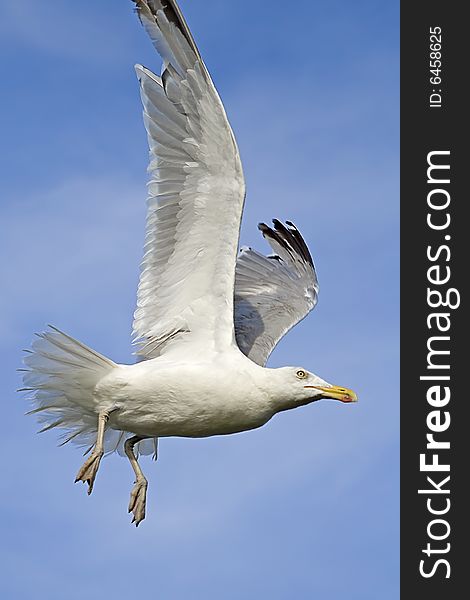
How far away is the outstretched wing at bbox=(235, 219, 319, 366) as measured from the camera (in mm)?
16828

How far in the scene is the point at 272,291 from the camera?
1836 cm

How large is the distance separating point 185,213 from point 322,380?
6.49ft

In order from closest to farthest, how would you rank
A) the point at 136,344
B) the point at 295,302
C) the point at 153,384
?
the point at 153,384 < the point at 136,344 < the point at 295,302

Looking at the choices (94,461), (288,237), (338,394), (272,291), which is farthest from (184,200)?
(288,237)

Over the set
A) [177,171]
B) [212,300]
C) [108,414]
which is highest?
→ [177,171]

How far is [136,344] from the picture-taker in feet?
50.1

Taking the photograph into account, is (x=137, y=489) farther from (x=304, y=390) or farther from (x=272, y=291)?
(x=272, y=291)

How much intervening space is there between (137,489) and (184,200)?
2678mm

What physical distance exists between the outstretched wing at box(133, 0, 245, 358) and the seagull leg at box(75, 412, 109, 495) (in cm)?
104

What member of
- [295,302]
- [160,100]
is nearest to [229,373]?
[160,100]

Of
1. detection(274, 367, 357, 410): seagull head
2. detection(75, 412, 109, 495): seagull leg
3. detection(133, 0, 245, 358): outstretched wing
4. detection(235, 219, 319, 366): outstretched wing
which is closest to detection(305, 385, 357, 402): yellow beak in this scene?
detection(274, 367, 357, 410): seagull head

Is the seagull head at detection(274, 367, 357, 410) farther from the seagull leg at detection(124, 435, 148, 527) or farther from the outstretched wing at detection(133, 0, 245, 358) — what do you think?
the seagull leg at detection(124, 435, 148, 527)

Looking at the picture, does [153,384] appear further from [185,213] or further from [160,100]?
[160,100]

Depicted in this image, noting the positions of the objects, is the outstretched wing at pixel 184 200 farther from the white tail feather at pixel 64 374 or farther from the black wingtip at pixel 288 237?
the black wingtip at pixel 288 237
